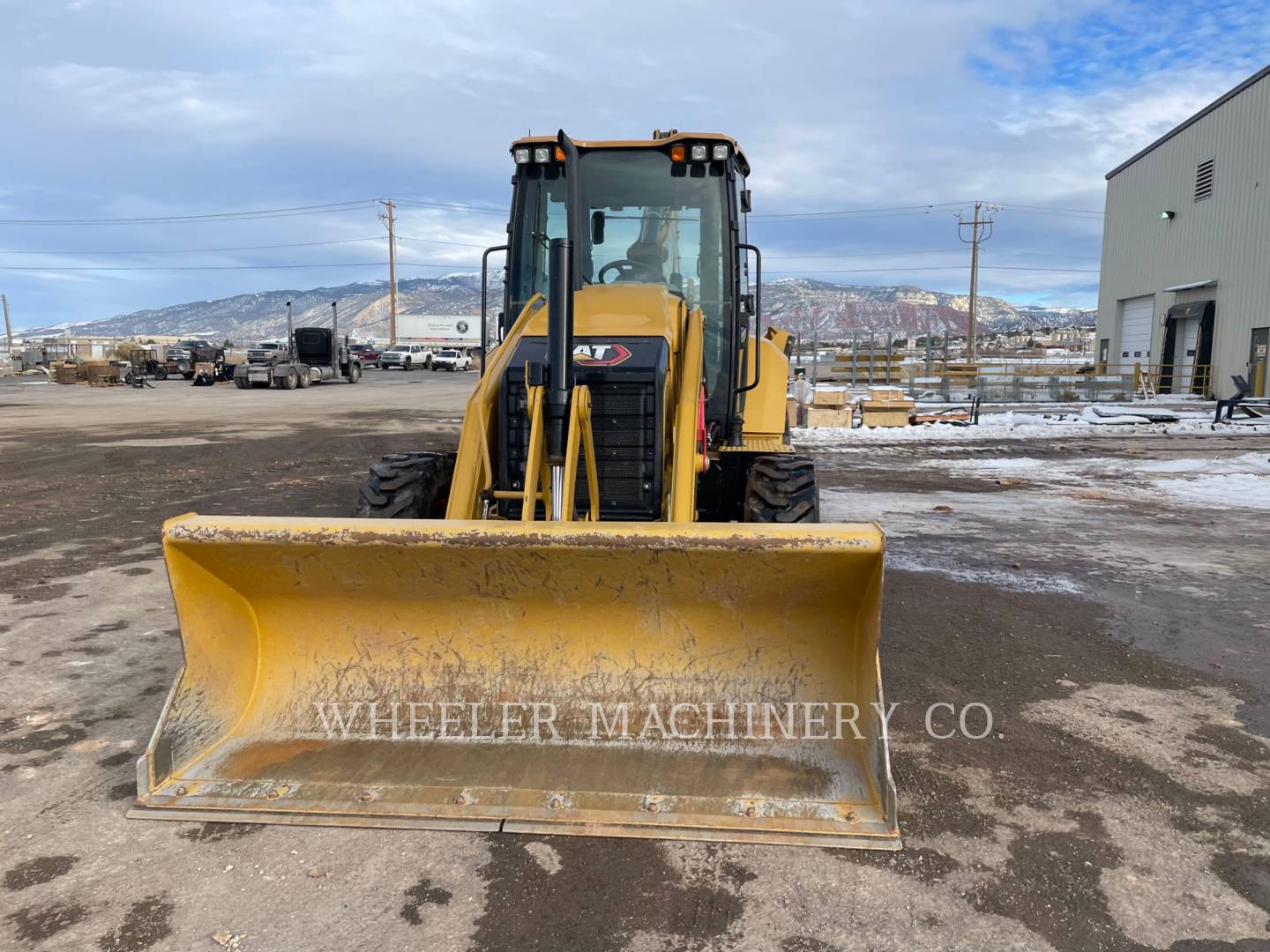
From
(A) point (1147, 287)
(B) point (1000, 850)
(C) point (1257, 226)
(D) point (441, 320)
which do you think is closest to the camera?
(B) point (1000, 850)

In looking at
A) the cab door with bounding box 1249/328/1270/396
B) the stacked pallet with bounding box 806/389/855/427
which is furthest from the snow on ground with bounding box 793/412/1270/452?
the cab door with bounding box 1249/328/1270/396

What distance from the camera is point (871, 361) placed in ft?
89.9

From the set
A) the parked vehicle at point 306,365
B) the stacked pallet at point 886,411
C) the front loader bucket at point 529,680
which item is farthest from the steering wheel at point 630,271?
the parked vehicle at point 306,365

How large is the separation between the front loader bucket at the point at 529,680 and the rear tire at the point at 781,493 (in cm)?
156

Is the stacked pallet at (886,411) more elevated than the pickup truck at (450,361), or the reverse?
the pickup truck at (450,361)

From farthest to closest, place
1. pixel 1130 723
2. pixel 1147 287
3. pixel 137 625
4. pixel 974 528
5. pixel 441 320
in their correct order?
pixel 441 320 < pixel 1147 287 < pixel 974 528 < pixel 137 625 < pixel 1130 723

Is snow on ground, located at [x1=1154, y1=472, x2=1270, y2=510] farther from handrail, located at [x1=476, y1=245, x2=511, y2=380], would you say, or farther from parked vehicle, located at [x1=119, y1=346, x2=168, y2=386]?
parked vehicle, located at [x1=119, y1=346, x2=168, y2=386]

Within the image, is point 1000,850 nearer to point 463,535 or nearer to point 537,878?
point 537,878

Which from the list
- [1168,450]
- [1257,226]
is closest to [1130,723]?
[1168,450]

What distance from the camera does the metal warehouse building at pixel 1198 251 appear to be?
23797 mm

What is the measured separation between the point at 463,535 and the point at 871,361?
85.3ft

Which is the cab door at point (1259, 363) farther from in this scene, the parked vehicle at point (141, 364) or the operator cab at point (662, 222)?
the parked vehicle at point (141, 364)

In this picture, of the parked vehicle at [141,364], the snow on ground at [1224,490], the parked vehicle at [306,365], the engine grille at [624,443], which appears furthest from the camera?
the parked vehicle at [141,364]

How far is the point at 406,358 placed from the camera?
52.7 metres
